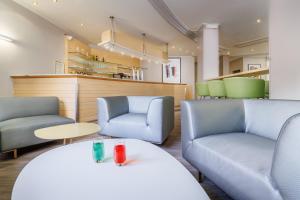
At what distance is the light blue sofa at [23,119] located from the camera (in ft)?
7.34

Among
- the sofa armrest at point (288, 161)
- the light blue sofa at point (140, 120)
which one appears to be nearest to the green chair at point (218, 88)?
the light blue sofa at point (140, 120)

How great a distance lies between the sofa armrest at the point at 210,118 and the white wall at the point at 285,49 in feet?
5.88

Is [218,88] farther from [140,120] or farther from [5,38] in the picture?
[5,38]

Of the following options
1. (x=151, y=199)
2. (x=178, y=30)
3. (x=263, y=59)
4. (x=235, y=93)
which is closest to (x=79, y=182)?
(x=151, y=199)

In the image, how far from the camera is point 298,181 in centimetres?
77

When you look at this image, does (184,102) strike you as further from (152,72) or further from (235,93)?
(152,72)

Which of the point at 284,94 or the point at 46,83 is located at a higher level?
the point at 46,83

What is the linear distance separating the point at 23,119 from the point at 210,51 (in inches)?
209

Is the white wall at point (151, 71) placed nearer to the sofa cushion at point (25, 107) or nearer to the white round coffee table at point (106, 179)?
the sofa cushion at point (25, 107)

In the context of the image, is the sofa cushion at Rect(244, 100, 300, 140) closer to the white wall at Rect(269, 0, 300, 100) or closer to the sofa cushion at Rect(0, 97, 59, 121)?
the white wall at Rect(269, 0, 300, 100)

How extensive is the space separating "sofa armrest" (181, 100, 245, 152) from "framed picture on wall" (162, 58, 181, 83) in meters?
8.37

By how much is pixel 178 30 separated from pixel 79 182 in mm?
6264

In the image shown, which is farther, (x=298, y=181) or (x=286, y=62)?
(x=286, y=62)

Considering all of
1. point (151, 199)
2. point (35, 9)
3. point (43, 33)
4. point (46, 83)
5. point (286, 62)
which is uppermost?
point (35, 9)
